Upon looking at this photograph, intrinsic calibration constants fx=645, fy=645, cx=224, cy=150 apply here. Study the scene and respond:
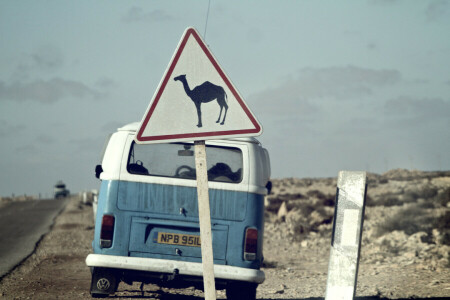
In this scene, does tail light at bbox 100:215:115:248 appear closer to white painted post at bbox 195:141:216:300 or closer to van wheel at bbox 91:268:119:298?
van wheel at bbox 91:268:119:298

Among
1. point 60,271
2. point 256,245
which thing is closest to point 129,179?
point 256,245

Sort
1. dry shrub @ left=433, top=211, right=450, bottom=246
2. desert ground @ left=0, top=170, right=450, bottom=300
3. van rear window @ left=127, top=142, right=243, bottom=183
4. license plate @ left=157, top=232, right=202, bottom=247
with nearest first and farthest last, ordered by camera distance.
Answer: license plate @ left=157, top=232, right=202, bottom=247 → van rear window @ left=127, top=142, right=243, bottom=183 → desert ground @ left=0, top=170, right=450, bottom=300 → dry shrub @ left=433, top=211, right=450, bottom=246

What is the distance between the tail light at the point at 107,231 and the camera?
737 cm

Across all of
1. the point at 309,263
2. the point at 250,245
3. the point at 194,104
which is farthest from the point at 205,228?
the point at 309,263

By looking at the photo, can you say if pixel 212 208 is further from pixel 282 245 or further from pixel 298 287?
pixel 282 245

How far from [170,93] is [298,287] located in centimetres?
710

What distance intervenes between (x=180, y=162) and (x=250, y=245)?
1.31 m

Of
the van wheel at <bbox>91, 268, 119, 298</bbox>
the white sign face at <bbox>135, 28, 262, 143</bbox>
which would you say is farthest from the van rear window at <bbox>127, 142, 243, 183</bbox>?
the white sign face at <bbox>135, 28, 262, 143</bbox>

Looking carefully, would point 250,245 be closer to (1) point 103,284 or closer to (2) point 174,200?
(2) point 174,200

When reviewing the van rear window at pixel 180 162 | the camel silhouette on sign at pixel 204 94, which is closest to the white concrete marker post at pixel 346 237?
the camel silhouette on sign at pixel 204 94

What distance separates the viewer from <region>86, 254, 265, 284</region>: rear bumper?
7.30 metres

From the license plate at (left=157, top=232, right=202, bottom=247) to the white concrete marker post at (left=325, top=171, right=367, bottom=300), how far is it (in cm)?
232

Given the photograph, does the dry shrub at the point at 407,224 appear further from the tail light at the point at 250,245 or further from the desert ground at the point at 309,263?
the tail light at the point at 250,245

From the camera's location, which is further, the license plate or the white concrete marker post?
the license plate
